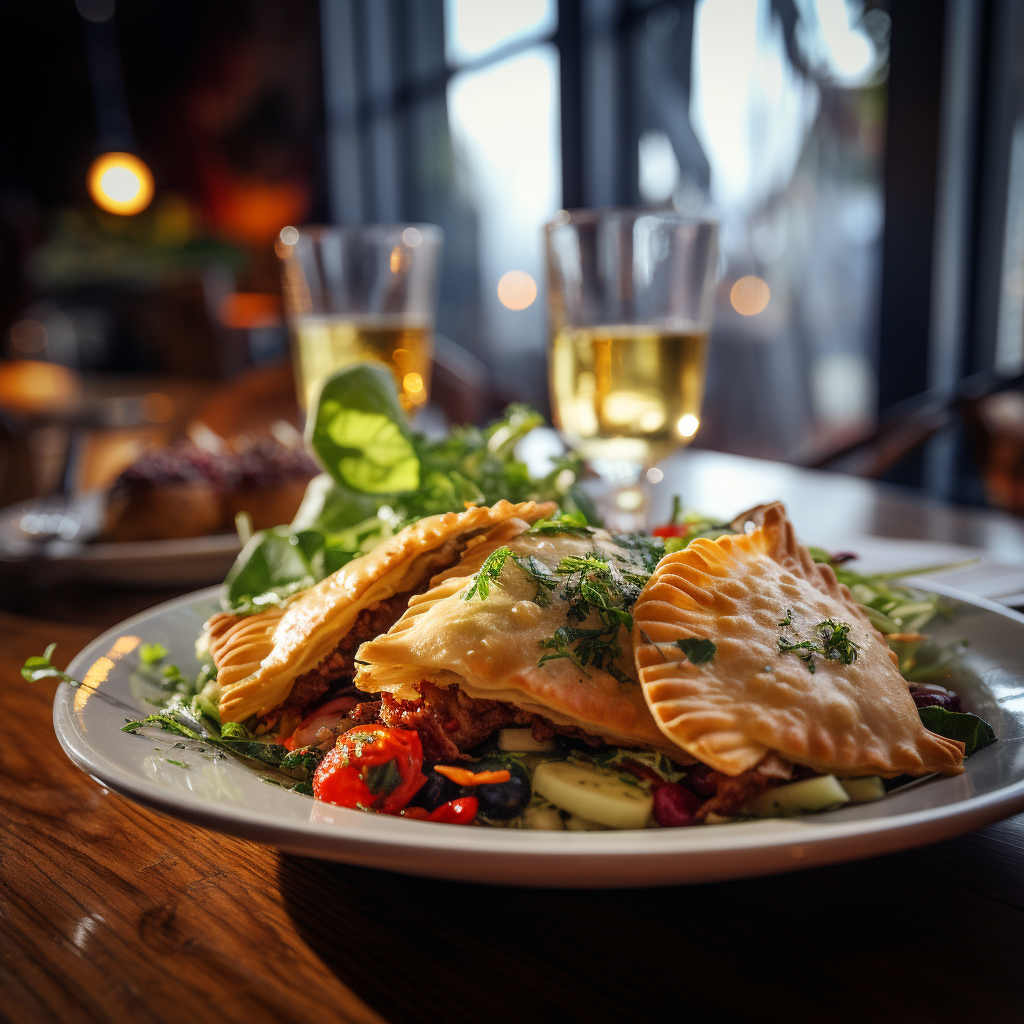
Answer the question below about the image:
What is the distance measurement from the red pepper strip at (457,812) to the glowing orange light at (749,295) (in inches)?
217

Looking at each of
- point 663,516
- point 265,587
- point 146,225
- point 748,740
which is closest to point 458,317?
point 146,225

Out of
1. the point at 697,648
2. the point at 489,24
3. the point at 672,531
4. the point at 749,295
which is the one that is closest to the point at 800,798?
the point at 697,648

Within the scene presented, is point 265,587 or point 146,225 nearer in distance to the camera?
point 265,587

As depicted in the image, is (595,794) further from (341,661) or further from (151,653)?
(151,653)

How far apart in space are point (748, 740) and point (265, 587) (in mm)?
892

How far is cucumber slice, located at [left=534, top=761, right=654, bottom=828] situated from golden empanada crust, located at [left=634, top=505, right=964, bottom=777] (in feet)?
0.31

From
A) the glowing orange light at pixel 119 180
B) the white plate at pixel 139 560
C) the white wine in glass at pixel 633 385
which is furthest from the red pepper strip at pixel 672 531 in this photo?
the glowing orange light at pixel 119 180

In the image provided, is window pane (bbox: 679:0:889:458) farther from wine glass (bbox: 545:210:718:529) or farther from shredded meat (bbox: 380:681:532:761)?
shredded meat (bbox: 380:681:532:761)

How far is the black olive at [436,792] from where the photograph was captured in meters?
0.90

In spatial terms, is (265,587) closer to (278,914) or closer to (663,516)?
(278,914)

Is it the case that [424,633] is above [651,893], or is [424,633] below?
above

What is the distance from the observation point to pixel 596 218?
1.82 m

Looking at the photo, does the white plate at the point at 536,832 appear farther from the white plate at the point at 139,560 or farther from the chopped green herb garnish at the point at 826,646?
the white plate at the point at 139,560

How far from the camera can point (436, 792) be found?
0.90 metres
